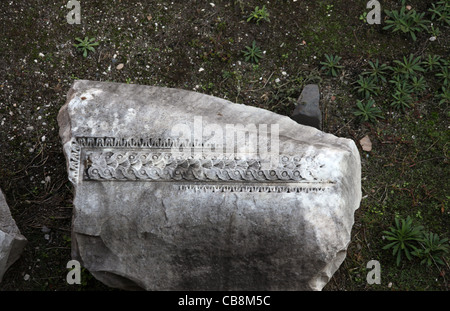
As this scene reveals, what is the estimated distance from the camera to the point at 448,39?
456 cm

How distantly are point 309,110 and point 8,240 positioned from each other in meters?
2.59

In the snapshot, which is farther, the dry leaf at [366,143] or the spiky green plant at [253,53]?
the spiky green plant at [253,53]

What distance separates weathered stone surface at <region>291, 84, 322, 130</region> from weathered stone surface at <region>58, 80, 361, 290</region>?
80cm

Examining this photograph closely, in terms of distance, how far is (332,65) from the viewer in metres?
4.48

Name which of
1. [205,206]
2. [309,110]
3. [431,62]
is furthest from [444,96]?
[205,206]

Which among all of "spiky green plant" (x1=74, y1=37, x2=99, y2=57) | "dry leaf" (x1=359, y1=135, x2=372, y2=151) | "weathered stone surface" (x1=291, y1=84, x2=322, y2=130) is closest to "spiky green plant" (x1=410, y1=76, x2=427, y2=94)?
"dry leaf" (x1=359, y1=135, x2=372, y2=151)

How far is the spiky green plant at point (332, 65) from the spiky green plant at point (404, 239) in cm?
145

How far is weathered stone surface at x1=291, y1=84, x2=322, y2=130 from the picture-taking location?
13.8 feet

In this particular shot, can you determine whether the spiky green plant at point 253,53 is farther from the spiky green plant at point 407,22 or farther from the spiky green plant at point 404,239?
the spiky green plant at point 404,239

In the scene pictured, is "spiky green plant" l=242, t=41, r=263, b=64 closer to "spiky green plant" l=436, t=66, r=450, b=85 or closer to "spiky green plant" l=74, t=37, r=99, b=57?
"spiky green plant" l=74, t=37, r=99, b=57

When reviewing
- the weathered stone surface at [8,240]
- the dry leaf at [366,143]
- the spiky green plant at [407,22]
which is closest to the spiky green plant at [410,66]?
the spiky green plant at [407,22]

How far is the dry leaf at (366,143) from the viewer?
14.0 feet

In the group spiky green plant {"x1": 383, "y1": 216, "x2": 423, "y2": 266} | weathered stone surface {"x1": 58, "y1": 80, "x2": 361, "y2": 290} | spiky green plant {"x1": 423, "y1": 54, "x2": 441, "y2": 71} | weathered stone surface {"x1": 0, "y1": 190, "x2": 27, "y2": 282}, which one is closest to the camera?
weathered stone surface {"x1": 58, "y1": 80, "x2": 361, "y2": 290}
